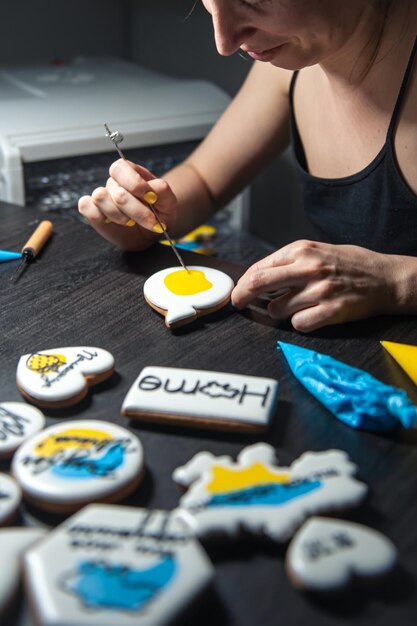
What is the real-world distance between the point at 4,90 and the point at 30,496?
1.60 metres

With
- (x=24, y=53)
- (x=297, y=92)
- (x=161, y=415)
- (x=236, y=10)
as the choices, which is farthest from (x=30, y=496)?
(x=24, y=53)

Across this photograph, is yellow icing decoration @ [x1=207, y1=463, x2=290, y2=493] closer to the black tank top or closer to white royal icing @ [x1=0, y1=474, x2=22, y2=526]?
white royal icing @ [x1=0, y1=474, x2=22, y2=526]

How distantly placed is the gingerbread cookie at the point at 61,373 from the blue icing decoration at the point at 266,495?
225 millimetres

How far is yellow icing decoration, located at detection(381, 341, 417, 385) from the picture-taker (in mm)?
816

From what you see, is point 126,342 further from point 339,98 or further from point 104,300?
point 339,98

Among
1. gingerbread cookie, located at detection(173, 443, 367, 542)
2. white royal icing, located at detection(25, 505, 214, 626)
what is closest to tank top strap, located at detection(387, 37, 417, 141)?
gingerbread cookie, located at detection(173, 443, 367, 542)

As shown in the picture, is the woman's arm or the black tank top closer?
the black tank top

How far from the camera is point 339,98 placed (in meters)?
1.25

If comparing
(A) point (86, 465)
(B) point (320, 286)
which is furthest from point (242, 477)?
(B) point (320, 286)

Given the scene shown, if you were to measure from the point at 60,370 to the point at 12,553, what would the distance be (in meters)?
0.26

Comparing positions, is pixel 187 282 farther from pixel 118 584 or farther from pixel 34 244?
pixel 118 584

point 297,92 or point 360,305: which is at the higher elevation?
point 297,92

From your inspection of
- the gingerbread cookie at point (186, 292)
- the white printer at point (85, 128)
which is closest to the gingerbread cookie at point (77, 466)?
the gingerbread cookie at point (186, 292)

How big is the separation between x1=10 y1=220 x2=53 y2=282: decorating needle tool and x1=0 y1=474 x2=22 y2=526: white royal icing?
47cm
